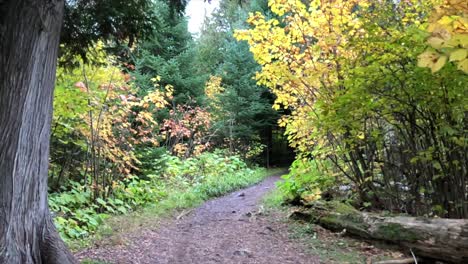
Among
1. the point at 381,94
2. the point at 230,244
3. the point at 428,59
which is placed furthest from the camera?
the point at 230,244

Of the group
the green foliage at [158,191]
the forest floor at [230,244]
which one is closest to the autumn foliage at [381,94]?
the forest floor at [230,244]

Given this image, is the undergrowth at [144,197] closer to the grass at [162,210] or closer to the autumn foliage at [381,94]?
A: the grass at [162,210]

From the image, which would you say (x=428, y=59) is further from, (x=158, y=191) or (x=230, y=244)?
(x=158, y=191)

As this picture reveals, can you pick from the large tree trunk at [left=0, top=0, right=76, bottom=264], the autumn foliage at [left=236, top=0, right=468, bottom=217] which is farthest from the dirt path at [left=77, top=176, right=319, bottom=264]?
the autumn foliage at [left=236, top=0, right=468, bottom=217]

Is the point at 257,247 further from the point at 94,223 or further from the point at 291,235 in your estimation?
the point at 94,223

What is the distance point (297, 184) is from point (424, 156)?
419 cm

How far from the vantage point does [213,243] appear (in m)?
6.08

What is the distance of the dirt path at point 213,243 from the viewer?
5.19 meters

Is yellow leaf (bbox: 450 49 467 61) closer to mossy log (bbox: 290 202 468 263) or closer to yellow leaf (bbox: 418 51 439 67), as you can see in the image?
yellow leaf (bbox: 418 51 439 67)

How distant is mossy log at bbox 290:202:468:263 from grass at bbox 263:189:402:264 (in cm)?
17

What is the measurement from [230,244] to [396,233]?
8.28 feet

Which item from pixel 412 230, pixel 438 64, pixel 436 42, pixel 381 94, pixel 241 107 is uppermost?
pixel 241 107

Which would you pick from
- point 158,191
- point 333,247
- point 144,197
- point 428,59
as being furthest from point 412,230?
point 158,191

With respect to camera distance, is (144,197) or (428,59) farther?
(144,197)
